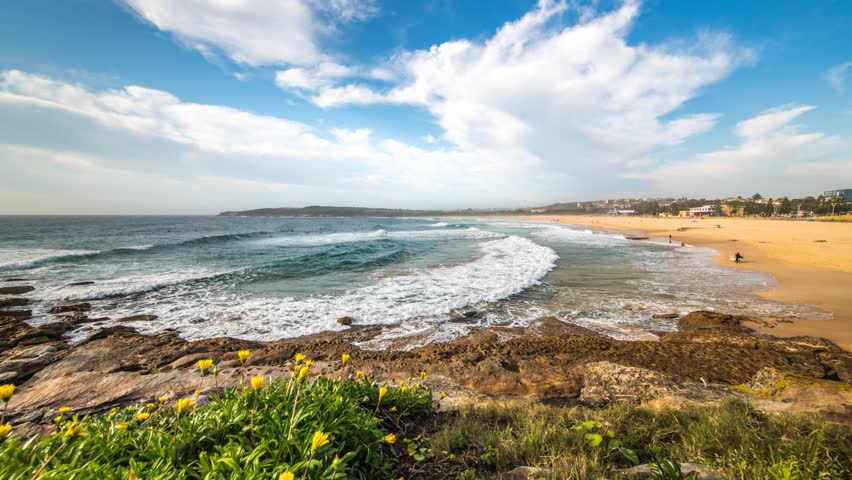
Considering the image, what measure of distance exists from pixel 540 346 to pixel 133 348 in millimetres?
9792

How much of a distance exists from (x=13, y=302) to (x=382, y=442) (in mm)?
16421

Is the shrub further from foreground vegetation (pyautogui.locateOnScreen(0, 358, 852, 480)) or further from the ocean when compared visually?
the ocean

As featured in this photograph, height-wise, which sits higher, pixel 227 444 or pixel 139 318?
pixel 227 444

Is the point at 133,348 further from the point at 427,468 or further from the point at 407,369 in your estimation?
the point at 427,468

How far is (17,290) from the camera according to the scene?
11977 mm

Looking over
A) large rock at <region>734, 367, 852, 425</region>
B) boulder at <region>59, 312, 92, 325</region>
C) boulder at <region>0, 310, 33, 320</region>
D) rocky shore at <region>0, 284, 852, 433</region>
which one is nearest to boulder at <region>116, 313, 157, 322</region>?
rocky shore at <region>0, 284, 852, 433</region>

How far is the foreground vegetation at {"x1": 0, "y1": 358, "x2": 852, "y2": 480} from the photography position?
1.82m

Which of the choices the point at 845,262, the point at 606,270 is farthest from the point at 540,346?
the point at 845,262

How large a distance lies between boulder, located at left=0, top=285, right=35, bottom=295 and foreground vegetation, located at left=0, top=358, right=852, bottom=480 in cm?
1642

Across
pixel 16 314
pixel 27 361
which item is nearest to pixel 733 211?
pixel 27 361

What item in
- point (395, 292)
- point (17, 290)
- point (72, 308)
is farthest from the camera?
point (395, 292)

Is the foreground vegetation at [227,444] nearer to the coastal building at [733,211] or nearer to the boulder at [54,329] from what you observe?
the boulder at [54,329]

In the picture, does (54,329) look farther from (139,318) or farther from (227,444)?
(227,444)

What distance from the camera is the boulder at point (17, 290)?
11.6 meters
